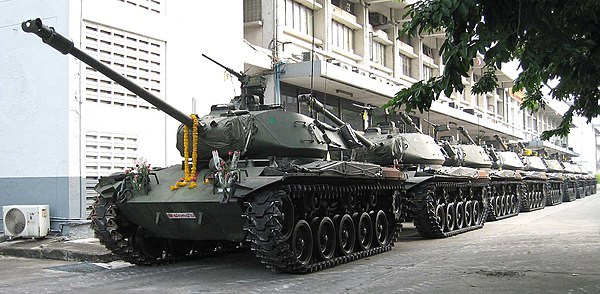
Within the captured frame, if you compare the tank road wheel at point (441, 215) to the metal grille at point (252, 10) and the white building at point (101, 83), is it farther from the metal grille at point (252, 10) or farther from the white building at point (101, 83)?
the metal grille at point (252, 10)

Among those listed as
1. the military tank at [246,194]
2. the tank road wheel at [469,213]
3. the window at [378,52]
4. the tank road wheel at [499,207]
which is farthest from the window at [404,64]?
the military tank at [246,194]

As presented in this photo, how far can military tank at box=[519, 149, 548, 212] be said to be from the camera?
24.7m

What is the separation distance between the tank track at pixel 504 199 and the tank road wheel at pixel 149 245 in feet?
38.0

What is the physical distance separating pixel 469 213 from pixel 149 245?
367 inches

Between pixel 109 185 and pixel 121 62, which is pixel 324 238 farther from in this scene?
pixel 121 62

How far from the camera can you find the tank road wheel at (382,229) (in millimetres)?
12159

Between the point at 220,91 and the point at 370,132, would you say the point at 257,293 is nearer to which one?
the point at 370,132

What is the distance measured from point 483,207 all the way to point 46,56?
11456 mm

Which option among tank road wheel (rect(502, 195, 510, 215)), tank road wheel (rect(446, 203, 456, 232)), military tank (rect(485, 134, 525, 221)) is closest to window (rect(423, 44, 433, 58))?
military tank (rect(485, 134, 525, 221))

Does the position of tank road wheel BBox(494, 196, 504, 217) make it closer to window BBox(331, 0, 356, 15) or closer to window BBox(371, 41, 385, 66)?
window BBox(331, 0, 356, 15)

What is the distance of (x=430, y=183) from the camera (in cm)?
1458

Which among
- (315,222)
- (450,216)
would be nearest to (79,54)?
(315,222)

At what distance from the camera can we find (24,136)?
45.3 feet

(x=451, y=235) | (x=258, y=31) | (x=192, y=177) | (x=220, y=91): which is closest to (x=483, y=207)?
(x=451, y=235)
